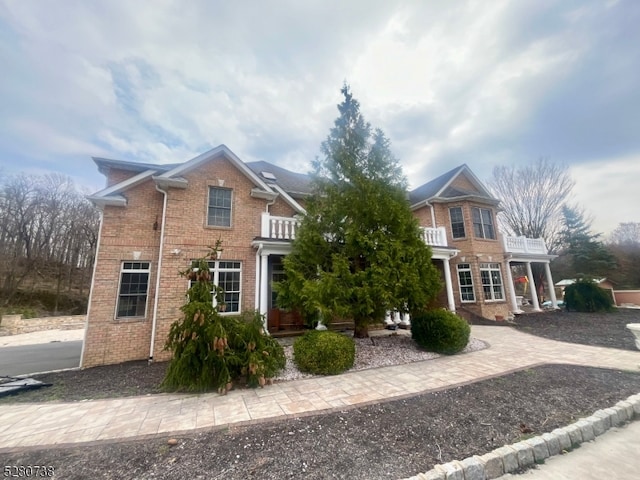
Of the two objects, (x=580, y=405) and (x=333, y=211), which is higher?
(x=333, y=211)

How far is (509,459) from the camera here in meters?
2.82

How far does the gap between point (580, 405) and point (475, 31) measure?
10422mm

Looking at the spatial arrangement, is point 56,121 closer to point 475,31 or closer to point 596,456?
point 475,31

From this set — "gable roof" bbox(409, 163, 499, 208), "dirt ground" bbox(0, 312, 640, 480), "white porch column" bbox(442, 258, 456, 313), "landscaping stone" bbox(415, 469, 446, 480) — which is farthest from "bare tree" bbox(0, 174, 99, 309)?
"landscaping stone" bbox(415, 469, 446, 480)

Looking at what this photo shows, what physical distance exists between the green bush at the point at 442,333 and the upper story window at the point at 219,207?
7.50m

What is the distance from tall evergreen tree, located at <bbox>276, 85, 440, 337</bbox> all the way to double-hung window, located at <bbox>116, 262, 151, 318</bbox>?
Result: 15.3 feet

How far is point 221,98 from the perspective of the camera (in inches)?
480

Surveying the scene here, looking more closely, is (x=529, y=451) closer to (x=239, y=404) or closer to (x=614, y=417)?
(x=614, y=417)

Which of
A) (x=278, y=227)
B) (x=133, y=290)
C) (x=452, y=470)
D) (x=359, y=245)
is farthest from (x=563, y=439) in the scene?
(x=133, y=290)

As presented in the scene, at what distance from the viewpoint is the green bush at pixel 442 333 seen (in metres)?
7.19

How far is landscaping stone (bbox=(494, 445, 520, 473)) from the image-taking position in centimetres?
278

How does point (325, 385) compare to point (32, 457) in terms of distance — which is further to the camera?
point (325, 385)

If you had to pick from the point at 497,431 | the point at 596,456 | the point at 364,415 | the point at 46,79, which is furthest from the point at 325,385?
the point at 46,79

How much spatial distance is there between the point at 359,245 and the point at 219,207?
18.1 ft
